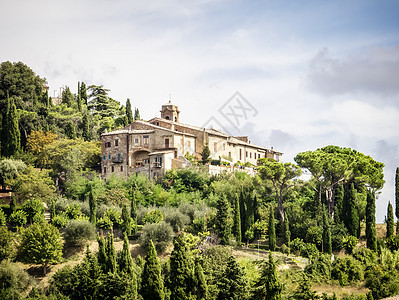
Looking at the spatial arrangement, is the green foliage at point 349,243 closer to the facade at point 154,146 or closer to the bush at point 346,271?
the bush at point 346,271

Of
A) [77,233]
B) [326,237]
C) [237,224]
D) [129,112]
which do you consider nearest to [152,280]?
[77,233]

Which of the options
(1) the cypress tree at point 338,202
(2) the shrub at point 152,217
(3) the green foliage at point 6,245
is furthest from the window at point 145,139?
(3) the green foliage at point 6,245

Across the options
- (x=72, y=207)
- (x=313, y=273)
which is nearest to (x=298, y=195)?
(x=313, y=273)

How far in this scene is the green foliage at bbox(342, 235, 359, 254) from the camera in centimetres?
4344

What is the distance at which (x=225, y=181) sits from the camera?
52969 mm

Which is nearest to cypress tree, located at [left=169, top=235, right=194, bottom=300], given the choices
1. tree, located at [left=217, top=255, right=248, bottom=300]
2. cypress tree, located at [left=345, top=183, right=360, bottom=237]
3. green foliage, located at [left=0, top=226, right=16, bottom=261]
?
tree, located at [left=217, top=255, right=248, bottom=300]

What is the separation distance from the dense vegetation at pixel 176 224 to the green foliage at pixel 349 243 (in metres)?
0.09

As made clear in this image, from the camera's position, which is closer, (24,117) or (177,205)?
(177,205)

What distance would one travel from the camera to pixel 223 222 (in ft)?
142

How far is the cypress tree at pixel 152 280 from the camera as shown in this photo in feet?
106

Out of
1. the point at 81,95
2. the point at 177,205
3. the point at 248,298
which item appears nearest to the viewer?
the point at 248,298

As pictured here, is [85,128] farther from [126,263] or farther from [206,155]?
[126,263]

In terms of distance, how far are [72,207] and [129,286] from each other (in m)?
14.7

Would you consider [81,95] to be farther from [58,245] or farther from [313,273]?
[313,273]
